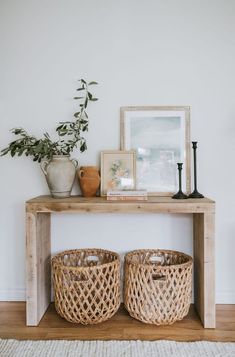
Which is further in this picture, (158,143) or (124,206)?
(158,143)

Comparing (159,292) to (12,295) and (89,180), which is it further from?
(12,295)

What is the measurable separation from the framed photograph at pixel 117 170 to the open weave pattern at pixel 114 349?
98cm

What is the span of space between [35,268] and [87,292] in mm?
363

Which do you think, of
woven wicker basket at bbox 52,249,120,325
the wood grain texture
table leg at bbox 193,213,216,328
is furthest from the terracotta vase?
table leg at bbox 193,213,216,328

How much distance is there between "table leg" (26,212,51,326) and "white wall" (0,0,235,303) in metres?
0.29

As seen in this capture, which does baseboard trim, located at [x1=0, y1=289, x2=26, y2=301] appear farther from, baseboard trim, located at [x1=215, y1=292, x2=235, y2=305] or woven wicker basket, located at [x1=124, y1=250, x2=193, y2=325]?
baseboard trim, located at [x1=215, y1=292, x2=235, y2=305]

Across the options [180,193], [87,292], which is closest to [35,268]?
[87,292]

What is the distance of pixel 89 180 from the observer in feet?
7.32

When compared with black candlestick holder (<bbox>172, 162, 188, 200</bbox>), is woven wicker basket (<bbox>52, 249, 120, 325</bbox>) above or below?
below

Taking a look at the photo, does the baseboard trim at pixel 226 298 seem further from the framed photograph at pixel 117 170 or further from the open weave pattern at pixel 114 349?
the framed photograph at pixel 117 170

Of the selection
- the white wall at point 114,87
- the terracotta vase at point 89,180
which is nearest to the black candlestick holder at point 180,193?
the white wall at point 114,87

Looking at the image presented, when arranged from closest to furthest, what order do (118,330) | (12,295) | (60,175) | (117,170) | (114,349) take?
1. (114,349)
2. (118,330)
3. (60,175)
4. (117,170)
5. (12,295)

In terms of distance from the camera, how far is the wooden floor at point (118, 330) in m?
1.86

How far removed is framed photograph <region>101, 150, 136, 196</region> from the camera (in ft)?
7.54
